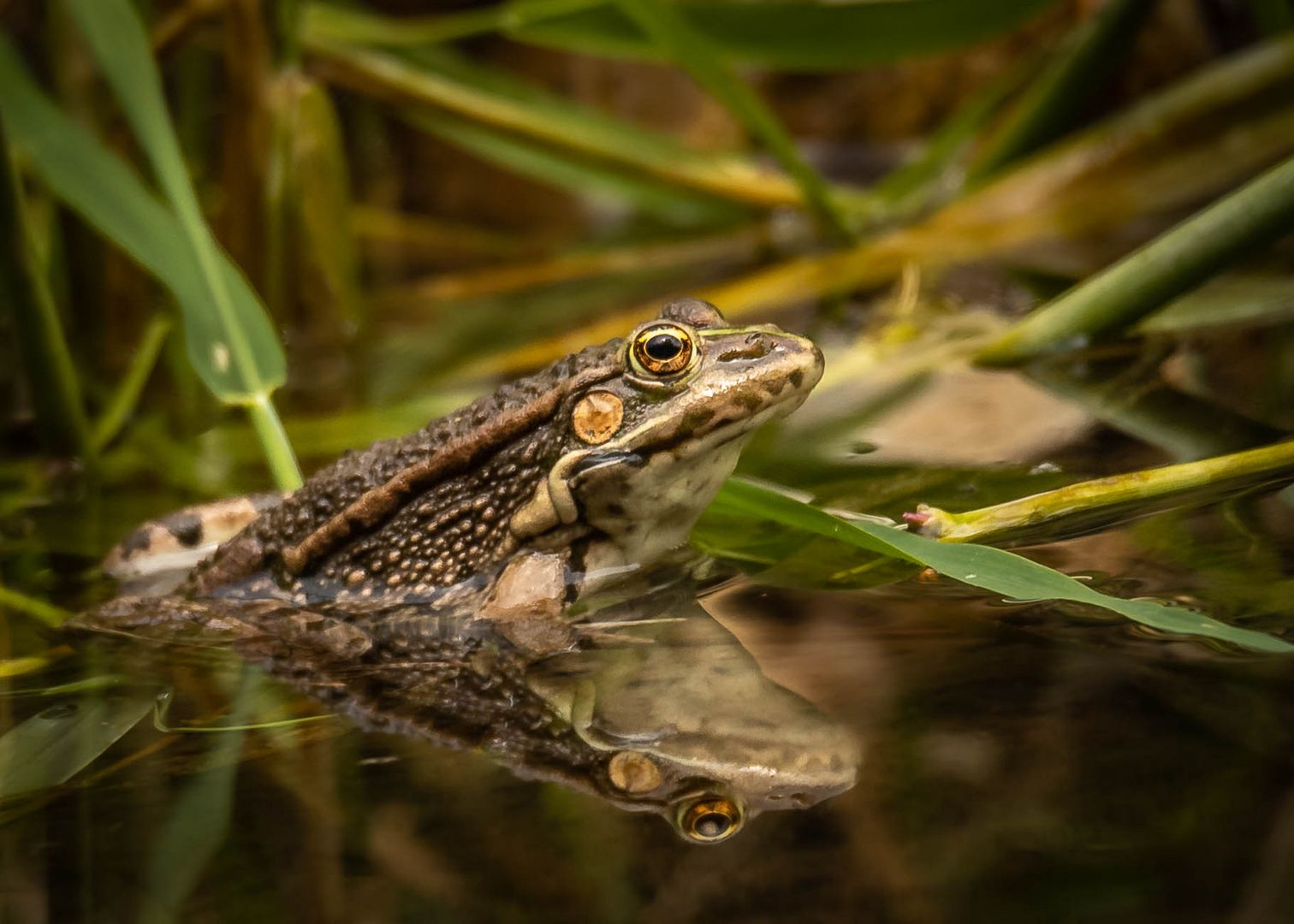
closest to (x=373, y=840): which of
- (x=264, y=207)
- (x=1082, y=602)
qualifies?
(x=1082, y=602)

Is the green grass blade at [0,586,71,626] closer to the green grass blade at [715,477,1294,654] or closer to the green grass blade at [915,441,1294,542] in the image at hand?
the green grass blade at [715,477,1294,654]

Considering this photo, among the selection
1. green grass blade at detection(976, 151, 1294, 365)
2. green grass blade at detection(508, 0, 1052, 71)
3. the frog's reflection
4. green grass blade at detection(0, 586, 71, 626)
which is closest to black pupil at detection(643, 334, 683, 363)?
the frog's reflection

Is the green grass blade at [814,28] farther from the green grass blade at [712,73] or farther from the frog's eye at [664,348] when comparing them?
the frog's eye at [664,348]

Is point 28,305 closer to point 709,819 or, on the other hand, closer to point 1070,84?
point 709,819

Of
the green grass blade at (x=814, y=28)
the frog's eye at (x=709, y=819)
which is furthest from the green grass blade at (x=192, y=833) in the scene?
the green grass blade at (x=814, y=28)

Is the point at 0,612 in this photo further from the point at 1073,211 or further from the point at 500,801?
the point at 1073,211

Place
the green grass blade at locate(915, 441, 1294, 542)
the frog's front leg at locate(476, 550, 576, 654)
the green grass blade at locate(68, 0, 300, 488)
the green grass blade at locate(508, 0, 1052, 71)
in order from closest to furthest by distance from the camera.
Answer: the green grass blade at locate(915, 441, 1294, 542)
the frog's front leg at locate(476, 550, 576, 654)
the green grass blade at locate(68, 0, 300, 488)
the green grass blade at locate(508, 0, 1052, 71)
